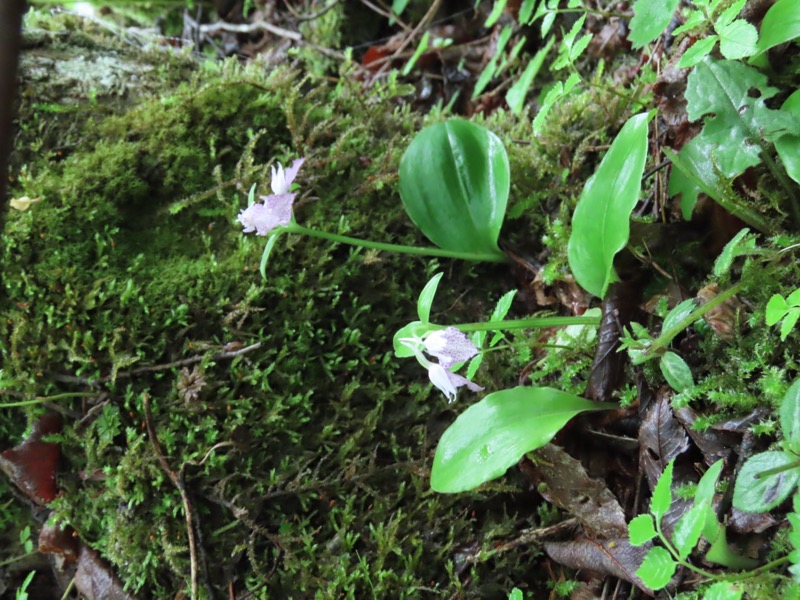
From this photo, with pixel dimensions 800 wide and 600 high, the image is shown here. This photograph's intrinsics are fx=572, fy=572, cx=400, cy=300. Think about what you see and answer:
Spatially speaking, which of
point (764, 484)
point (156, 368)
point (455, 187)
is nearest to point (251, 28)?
point (455, 187)

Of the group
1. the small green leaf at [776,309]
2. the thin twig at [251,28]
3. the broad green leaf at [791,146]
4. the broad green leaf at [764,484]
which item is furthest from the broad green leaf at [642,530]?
the thin twig at [251,28]

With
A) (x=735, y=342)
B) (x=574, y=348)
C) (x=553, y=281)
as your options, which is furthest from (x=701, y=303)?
(x=553, y=281)

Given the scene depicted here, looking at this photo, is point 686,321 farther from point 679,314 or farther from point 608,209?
point 608,209

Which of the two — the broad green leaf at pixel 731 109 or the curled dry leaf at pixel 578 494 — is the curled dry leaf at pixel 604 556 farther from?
the broad green leaf at pixel 731 109

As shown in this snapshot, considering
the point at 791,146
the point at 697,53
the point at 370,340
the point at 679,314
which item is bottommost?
the point at 370,340

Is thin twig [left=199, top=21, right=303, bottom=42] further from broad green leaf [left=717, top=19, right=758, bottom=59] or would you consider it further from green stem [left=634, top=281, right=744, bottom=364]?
green stem [left=634, top=281, right=744, bottom=364]
